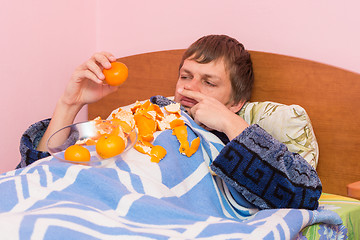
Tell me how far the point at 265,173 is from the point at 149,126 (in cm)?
34

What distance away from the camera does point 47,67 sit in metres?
1.82

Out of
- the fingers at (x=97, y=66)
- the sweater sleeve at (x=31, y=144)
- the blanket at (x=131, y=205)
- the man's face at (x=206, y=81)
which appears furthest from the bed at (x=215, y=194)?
the fingers at (x=97, y=66)

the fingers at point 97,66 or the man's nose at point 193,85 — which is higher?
the fingers at point 97,66

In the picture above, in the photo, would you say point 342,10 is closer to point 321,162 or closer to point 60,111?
point 321,162

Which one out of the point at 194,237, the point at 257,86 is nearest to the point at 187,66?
the point at 257,86

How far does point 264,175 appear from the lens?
1.02m

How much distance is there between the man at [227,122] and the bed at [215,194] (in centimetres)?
6

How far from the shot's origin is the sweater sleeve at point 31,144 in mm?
1239

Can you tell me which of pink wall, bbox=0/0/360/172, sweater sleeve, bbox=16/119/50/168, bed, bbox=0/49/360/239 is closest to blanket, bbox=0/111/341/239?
bed, bbox=0/49/360/239

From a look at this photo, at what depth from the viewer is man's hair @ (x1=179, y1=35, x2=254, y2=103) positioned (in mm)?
1378

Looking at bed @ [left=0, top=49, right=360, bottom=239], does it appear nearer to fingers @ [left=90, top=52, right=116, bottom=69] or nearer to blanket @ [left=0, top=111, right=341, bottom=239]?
blanket @ [left=0, top=111, right=341, bottom=239]

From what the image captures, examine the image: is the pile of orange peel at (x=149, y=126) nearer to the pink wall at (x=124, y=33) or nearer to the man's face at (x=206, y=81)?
the man's face at (x=206, y=81)

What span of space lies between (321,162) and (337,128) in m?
0.12

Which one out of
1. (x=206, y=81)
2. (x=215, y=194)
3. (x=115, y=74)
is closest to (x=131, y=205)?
(x=215, y=194)
